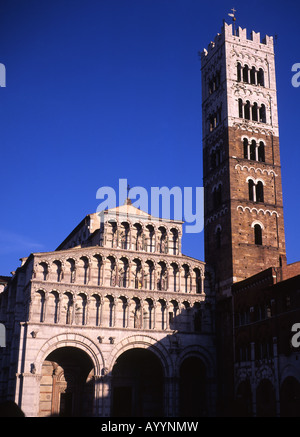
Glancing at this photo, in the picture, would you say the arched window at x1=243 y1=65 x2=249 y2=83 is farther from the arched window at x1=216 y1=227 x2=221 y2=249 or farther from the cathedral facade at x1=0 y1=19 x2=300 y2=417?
the arched window at x1=216 y1=227 x2=221 y2=249

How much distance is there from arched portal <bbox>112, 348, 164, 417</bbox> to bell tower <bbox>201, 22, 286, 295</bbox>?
29.8ft

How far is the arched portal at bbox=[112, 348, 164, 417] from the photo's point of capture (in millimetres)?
42719

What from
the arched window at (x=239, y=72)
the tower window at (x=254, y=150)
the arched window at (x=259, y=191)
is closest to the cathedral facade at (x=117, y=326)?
the arched window at (x=259, y=191)

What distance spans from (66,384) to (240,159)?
81.2 ft

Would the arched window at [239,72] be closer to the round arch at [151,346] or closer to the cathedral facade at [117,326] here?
the cathedral facade at [117,326]

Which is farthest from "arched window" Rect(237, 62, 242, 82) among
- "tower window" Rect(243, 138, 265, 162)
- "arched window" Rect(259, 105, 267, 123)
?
"tower window" Rect(243, 138, 265, 162)

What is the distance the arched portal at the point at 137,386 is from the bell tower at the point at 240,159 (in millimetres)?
9069

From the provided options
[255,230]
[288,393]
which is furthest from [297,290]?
[255,230]

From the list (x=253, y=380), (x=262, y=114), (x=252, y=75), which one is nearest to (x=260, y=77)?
(x=252, y=75)
